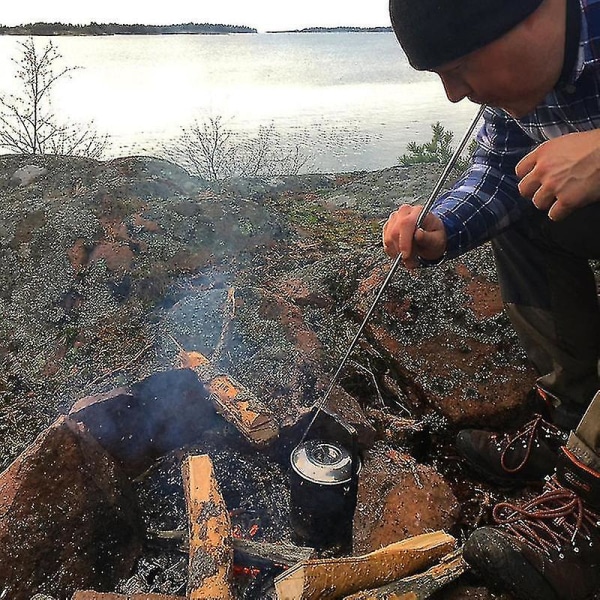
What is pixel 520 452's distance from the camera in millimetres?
2217

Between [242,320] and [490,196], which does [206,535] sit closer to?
[242,320]

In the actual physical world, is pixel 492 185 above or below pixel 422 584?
above

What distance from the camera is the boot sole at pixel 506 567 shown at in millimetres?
1634

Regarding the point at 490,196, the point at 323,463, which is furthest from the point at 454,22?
the point at 323,463

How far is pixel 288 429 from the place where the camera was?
232 centimetres

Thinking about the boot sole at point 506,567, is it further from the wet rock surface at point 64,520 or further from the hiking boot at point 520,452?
the wet rock surface at point 64,520

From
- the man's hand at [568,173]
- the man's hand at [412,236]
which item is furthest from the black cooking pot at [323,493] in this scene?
the man's hand at [568,173]

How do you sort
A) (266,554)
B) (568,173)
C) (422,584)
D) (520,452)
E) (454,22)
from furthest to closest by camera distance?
(520,452)
(266,554)
(422,584)
(568,173)
(454,22)

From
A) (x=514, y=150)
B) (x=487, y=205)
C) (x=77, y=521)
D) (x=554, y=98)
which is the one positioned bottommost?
(x=77, y=521)

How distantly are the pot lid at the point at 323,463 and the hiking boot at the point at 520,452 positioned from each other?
656mm

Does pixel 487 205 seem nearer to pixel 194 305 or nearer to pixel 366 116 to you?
pixel 194 305

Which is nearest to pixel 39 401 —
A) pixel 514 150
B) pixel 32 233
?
pixel 32 233

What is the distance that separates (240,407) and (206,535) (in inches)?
22.9

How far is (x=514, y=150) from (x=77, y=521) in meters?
2.14
